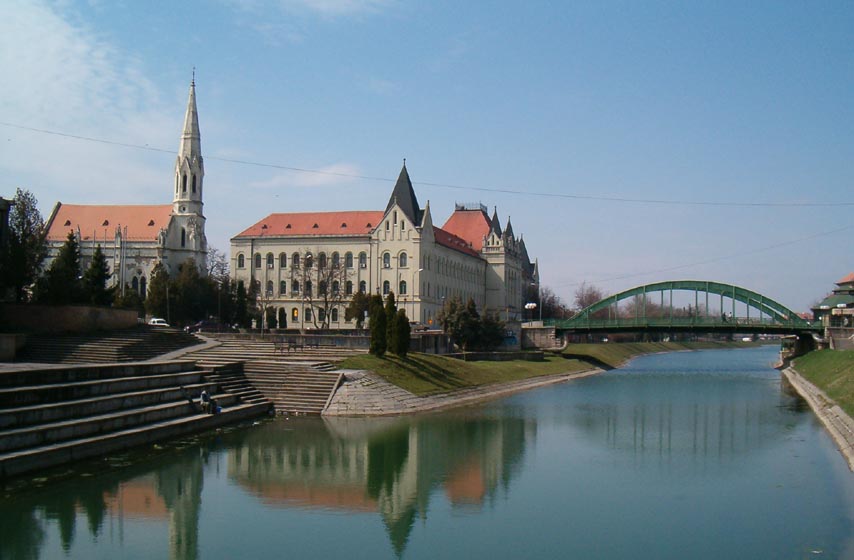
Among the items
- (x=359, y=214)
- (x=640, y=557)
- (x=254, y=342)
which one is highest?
(x=359, y=214)

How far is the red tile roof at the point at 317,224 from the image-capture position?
89500mm

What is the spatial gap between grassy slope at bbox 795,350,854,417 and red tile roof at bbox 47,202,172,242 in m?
69.8

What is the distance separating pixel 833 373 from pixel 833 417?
691 inches

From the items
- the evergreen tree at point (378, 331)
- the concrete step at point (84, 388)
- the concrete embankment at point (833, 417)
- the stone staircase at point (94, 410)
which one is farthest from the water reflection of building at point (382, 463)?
the concrete embankment at point (833, 417)

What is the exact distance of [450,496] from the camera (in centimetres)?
2267

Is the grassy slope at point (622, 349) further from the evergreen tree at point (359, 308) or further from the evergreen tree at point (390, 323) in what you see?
the evergreen tree at point (390, 323)

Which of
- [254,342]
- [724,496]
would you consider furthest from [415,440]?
[254,342]

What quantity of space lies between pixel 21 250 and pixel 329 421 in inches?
870

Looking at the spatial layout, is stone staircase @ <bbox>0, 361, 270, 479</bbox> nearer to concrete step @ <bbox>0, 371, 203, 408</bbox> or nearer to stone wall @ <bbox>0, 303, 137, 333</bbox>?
concrete step @ <bbox>0, 371, 203, 408</bbox>

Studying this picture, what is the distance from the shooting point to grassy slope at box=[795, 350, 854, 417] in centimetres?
4030

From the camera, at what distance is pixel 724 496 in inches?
907

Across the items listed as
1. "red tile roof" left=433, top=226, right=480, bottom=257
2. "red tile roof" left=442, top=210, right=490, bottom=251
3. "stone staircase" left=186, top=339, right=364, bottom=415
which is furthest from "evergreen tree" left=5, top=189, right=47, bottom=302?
"red tile roof" left=442, top=210, right=490, bottom=251

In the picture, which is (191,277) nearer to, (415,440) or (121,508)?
(415,440)

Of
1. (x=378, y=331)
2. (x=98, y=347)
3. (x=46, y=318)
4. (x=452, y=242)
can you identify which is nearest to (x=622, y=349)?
(x=452, y=242)
